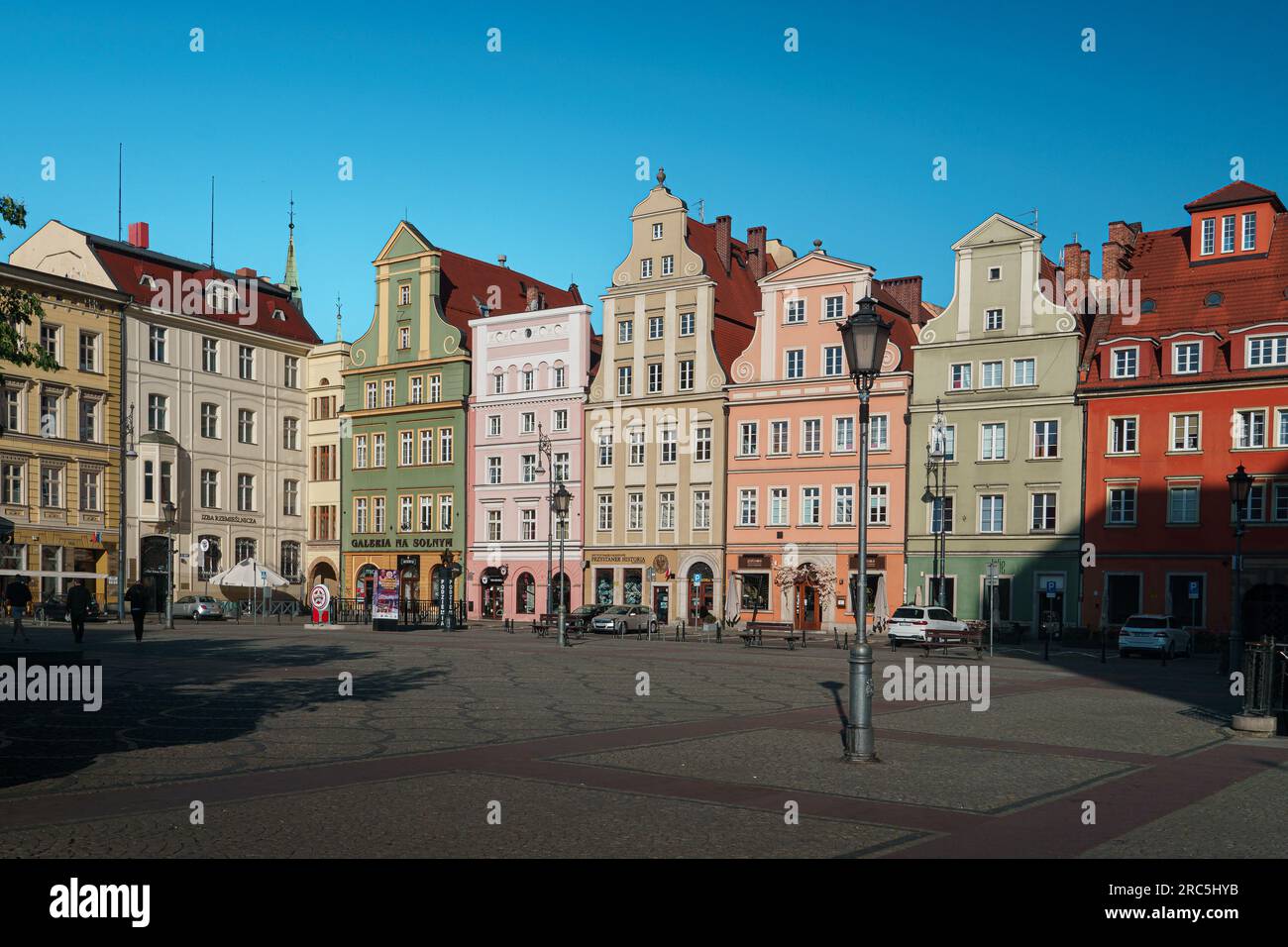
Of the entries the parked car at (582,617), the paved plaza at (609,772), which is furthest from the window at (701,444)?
the paved plaza at (609,772)

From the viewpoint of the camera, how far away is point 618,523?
209ft

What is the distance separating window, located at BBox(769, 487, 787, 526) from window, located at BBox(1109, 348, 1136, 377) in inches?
597

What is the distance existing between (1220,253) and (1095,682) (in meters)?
30.4

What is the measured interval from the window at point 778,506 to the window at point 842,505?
2.49 metres

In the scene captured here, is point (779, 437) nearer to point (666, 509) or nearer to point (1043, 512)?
point (666, 509)

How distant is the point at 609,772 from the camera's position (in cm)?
1395

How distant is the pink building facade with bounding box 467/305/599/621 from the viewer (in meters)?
65.4

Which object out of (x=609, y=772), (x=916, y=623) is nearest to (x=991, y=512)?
(x=916, y=623)

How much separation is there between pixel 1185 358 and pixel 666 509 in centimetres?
2395

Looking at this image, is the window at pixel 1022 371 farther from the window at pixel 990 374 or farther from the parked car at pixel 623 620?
the parked car at pixel 623 620

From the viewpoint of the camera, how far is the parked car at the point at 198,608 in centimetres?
6188
